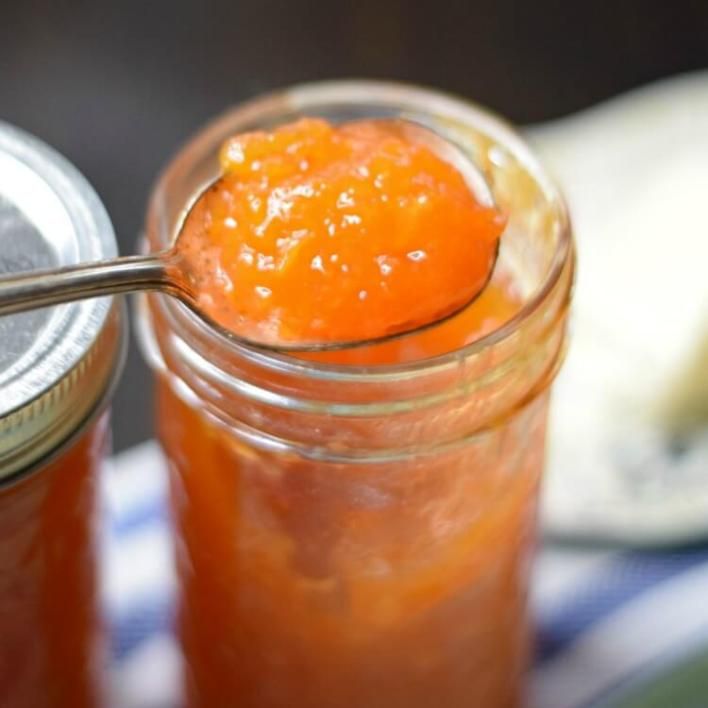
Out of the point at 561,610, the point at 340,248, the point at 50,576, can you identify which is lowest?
the point at 561,610

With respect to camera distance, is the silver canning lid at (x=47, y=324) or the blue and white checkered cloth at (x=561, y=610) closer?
the silver canning lid at (x=47, y=324)

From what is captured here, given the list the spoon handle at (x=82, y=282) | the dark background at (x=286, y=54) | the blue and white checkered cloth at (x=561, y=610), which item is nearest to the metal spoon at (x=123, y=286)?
the spoon handle at (x=82, y=282)

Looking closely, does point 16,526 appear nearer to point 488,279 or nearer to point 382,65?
point 488,279

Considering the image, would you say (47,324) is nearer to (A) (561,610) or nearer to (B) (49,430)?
(B) (49,430)

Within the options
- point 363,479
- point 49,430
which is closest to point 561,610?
point 363,479

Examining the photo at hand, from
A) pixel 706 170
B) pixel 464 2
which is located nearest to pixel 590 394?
pixel 706 170

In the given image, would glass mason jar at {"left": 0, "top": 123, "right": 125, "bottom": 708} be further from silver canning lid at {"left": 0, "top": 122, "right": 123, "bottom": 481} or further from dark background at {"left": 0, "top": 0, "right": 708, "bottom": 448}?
dark background at {"left": 0, "top": 0, "right": 708, "bottom": 448}

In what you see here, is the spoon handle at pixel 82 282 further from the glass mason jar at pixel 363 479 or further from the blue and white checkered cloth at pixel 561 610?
the blue and white checkered cloth at pixel 561 610
